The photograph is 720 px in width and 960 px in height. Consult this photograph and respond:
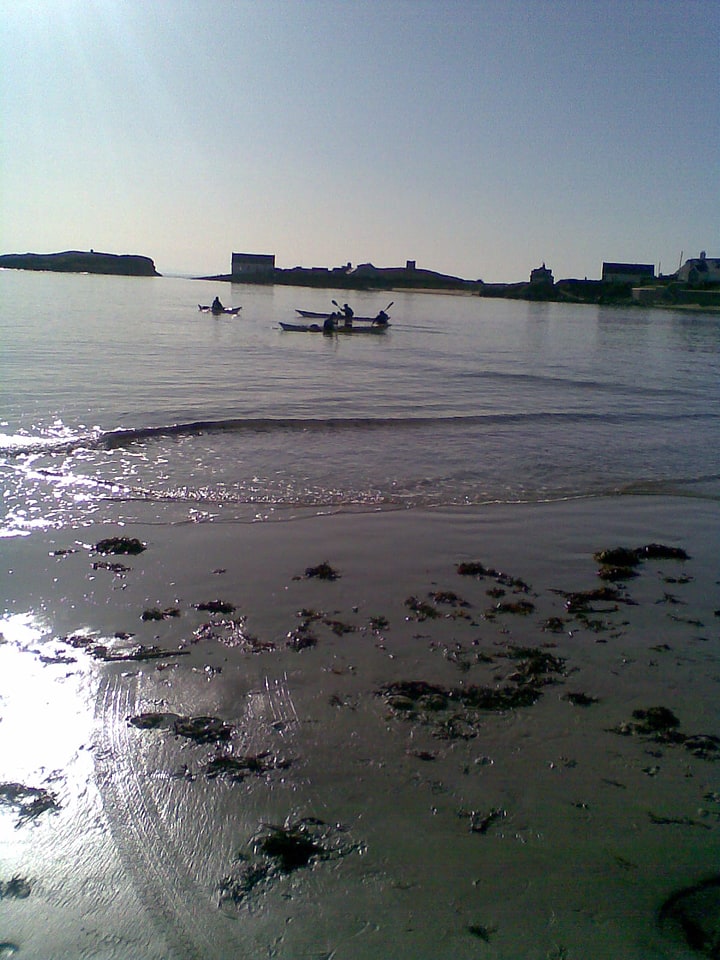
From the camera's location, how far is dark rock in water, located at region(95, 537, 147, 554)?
304 inches

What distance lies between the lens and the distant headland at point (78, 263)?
165625 mm

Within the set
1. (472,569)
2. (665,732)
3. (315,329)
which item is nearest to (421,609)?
(472,569)

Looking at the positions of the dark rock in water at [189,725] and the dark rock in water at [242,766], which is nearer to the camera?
the dark rock in water at [242,766]

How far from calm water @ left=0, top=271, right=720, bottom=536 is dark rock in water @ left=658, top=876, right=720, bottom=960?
682 cm

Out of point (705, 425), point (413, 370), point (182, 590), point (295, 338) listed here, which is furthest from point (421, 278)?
point (182, 590)

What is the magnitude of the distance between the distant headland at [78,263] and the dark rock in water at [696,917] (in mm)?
181979

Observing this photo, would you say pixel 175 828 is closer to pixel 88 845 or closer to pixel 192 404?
pixel 88 845

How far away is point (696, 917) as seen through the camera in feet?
10.6

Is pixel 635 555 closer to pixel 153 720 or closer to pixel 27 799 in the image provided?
pixel 153 720

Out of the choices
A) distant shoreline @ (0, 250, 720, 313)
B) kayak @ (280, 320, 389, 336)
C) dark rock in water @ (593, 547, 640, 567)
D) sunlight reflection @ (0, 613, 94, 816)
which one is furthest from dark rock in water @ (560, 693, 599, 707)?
distant shoreline @ (0, 250, 720, 313)

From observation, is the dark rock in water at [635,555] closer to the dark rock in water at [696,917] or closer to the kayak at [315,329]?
the dark rock in water at [696,917]

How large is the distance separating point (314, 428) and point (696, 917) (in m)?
13.7

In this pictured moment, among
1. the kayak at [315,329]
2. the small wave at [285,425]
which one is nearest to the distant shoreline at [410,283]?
the kayak at [315,329]

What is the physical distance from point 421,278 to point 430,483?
6300 inches
